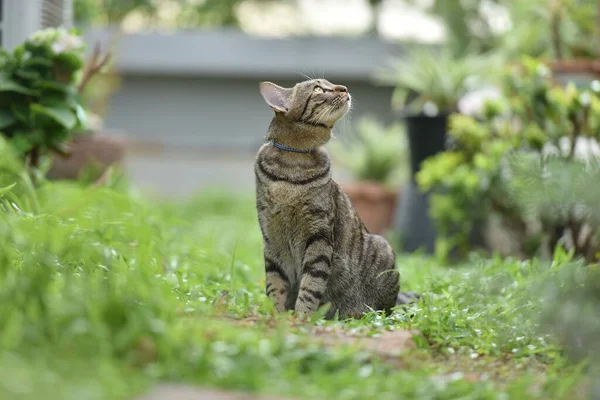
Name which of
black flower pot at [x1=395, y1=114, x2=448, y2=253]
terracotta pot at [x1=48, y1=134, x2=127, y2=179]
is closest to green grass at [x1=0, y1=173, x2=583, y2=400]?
black flower pot at [x1=395, y1=114, x2=448, y2=253]

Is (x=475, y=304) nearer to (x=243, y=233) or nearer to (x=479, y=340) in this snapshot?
(x=479, y=340)

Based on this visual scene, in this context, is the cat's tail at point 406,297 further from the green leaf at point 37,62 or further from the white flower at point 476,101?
the white flower at point 476,101

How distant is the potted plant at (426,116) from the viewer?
6.20 m

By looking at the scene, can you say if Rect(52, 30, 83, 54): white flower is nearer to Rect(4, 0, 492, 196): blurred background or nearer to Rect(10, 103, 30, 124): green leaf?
Rect(10, 103, 30, 124): green leaf

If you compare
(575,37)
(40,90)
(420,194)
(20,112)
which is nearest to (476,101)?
(420,194)

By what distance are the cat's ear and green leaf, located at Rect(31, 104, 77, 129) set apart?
1648 millimetres

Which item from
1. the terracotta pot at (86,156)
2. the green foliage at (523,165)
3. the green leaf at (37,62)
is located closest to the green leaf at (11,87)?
the green leaf at (37,62)

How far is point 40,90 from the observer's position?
4074mm

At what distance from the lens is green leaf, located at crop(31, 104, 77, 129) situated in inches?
155

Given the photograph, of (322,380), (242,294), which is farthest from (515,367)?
(242,294)

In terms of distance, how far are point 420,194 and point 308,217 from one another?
3643 mm

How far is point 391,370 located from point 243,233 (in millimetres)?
4356

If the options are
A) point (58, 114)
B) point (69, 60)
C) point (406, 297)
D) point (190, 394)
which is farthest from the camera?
point (69, 60)

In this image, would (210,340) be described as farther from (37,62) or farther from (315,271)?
(37,62)
